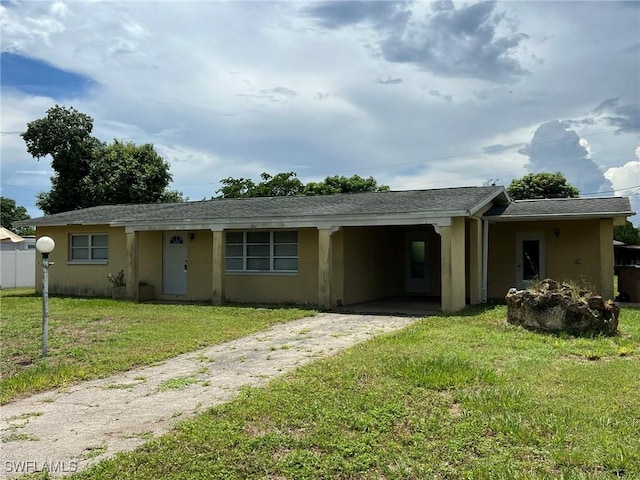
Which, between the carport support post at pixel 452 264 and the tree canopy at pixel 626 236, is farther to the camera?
the tree canopy at pixel 626 236

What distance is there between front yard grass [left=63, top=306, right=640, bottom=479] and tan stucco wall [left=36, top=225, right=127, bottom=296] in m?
12.7

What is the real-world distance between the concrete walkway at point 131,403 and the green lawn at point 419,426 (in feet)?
1.13

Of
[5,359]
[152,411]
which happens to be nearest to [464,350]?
[152,411]

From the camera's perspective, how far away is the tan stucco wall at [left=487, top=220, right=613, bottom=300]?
14.2 m

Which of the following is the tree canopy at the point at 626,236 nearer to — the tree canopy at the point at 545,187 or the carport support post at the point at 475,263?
the tree canopy at the point at 545,187

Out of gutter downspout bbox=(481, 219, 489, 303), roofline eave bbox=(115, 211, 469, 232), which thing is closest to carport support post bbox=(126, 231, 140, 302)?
roofline eave bbox=(115, 211, 469, 232)

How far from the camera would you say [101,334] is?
9898 mm

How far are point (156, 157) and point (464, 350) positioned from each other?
29.3 metres

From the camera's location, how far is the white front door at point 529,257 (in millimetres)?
15734

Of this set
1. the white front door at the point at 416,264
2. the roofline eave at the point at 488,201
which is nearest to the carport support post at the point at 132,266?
the white front door at the point at 416,264

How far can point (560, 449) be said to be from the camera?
4.11 meters
